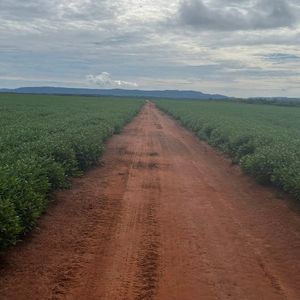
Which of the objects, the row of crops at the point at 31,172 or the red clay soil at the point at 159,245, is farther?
the row of crops at the point at 31,172

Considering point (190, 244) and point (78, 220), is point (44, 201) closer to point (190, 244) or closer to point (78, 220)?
point (78, 220)

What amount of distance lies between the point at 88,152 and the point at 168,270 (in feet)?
28.9

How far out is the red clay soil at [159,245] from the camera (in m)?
5.88

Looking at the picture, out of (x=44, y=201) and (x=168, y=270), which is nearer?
(x=168, y=270)

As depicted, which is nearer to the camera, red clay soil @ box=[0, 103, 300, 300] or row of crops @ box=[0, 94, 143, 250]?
red clay soil @ box=[0, 103, 300, 300]

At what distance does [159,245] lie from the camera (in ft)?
24.4

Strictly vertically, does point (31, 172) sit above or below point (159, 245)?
above

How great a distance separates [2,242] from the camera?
21.4 ft

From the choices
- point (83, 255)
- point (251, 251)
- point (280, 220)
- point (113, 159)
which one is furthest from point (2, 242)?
point (113, 159)

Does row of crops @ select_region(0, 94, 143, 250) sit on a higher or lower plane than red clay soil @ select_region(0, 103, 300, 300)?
higher

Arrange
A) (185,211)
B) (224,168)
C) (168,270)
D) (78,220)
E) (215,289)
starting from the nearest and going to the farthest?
1. (215,289)
2. (168,270)
3. (78,220)
4. (185,211)
5. (224,168)

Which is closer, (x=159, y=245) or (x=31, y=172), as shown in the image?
(x=159, y=245)

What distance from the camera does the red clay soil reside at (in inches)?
232

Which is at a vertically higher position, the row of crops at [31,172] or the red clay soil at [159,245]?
the row of crops at [31,172]
